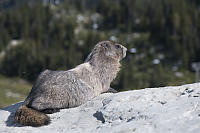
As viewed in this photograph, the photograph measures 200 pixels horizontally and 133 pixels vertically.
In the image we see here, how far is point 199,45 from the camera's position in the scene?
107500mm

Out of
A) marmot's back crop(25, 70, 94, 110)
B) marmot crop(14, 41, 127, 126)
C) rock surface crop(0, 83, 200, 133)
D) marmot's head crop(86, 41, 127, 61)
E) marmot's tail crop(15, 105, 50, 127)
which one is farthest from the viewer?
marmot's head crop(86, 41, 127, 61)

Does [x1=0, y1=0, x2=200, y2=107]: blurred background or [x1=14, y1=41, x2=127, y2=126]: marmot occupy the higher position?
[x1=0, y1=0, x2=200, y2=107]: blurred background

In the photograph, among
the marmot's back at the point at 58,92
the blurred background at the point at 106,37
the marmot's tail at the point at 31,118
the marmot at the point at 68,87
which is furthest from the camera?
the blurred background at the point at 106,37

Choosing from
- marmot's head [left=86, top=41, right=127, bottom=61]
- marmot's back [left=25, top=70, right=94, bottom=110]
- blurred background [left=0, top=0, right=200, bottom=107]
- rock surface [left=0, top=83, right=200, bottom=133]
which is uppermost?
blurred background [left=0, top=0, right=200, bottom=107]

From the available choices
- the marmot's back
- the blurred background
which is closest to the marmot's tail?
the marmot's back

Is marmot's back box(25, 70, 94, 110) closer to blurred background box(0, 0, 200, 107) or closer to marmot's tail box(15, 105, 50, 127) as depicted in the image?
marmot's tail box(15, 105, 50, 127)

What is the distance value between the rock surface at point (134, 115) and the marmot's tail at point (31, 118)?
17 centimetres

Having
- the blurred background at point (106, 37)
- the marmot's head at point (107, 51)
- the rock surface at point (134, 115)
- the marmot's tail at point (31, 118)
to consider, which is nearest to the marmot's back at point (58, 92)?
the rock surface at point (134, 115)

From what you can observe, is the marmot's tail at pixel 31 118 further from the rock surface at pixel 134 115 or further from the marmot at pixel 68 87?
the rock surface at pixel 134 115

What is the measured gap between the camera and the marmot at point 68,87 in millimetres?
11695

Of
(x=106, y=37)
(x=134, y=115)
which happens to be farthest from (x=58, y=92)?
(x=106, y=37)

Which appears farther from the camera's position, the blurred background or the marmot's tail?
the blurred background

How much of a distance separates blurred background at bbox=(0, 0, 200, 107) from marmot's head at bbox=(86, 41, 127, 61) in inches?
2597

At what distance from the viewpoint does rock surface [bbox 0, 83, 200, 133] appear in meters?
9.32
